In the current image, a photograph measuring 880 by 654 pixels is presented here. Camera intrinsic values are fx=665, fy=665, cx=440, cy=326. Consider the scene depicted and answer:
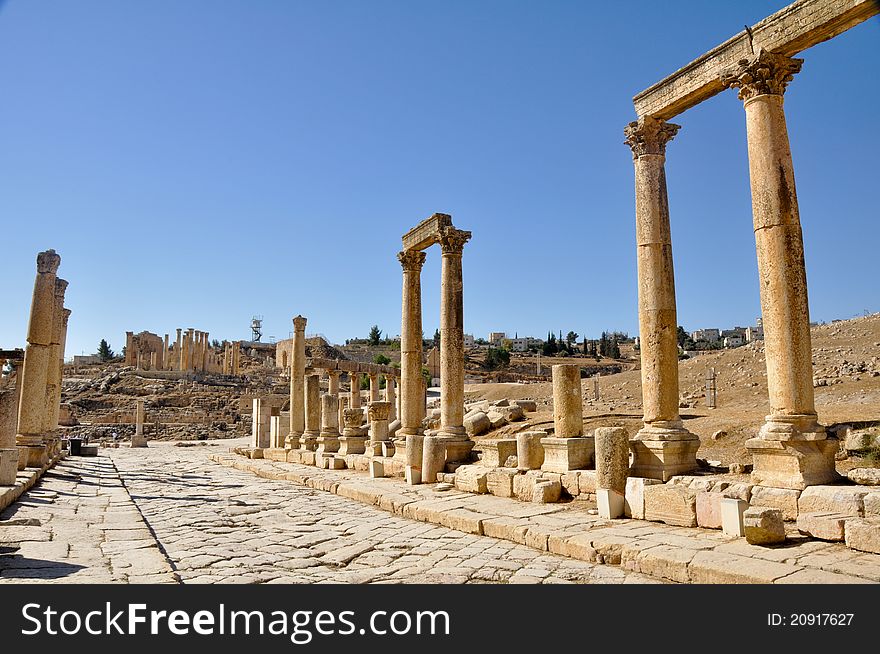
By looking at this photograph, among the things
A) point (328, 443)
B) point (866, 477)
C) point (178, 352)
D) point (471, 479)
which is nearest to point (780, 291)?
point (866, 477)

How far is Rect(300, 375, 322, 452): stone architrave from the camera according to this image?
22.1 m

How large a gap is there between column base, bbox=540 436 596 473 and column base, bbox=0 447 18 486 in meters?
8.87

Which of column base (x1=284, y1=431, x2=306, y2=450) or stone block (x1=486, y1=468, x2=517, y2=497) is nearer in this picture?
stone block (x1=486, y1=468, x2=517, y2=497)

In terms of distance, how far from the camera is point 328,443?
67.7ft

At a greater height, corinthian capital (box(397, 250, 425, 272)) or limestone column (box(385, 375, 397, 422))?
corinthian capital (box(397, 250, 425, 272))

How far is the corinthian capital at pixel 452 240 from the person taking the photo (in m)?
15.0

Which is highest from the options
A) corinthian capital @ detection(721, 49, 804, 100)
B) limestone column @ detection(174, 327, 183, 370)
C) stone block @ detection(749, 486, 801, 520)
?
limestone column @ detection(174, 327, 183, 370)

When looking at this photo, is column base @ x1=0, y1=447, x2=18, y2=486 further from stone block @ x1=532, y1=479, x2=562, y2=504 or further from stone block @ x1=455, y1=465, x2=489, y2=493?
stone block @ x1=532, y1=479, x2=562, y2=504

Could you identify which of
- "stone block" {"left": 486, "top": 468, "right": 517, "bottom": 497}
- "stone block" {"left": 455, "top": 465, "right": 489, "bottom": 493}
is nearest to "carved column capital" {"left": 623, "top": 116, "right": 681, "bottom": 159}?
"stone block" {"left": 486, "top": 468, "right": 517, "bottom": 497}

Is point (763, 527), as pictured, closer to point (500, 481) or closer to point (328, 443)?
point (500, 481)

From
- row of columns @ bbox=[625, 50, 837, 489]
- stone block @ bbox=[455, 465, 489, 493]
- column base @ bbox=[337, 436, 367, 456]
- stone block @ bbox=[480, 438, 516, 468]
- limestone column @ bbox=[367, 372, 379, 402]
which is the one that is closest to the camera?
row of columns @ bbox=[625, 50, 837, 489]

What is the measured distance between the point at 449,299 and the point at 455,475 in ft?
13.8

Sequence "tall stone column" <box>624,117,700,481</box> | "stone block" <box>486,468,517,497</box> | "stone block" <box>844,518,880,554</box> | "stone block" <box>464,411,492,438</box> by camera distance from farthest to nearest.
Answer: "stone block" <box>464,411,492,438</box>, "stone block" <box>486,468,517,497</box>, "tall stone column" <box>624,117,700,481</box>, "stone block" <box>844,518,880,554</box>

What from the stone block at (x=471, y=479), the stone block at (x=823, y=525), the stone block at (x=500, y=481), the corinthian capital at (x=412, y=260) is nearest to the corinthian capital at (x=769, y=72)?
the stone block at (x=823, y=525)
